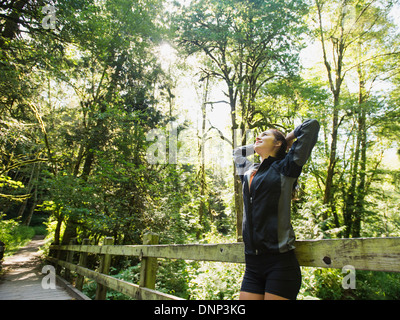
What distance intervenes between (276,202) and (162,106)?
1279 cm

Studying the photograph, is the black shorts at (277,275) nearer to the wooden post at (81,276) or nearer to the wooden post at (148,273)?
the wooden post at (148,273)

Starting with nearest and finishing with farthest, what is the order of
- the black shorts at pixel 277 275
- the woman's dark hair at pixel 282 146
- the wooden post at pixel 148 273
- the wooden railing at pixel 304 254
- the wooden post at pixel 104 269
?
1. the wooden railing at pixel 304 254
2. the black shorts at pixel 277 275
3. the woman's dark hair at pixel 282 146
4. the wooden post at pixel 148 273
5. the wooden post at pixel 104 269

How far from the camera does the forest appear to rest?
22.3ft

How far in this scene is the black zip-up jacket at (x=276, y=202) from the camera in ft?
5.36

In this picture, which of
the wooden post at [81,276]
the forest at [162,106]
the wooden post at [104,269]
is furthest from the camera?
the forest at [162,106]

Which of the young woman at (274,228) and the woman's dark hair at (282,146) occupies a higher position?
the woman's dark hair at (282,146)

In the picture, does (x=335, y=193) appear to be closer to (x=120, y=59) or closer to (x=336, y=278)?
(x=336, y=278)

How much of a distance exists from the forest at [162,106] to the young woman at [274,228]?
4.47m

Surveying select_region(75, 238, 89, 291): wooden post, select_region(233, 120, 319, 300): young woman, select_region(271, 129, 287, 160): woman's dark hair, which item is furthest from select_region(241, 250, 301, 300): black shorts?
select_region(75, 238, 89, 291): wooden post

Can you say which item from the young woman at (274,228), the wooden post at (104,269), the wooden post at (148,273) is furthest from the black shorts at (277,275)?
the wooden post at (104,269)

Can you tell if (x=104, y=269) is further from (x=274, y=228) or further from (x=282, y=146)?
(x=282, y=146)

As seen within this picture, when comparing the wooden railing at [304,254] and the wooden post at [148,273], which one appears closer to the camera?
the wooden railing at [304,254]

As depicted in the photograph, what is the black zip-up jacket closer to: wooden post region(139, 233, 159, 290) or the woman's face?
the woman's face

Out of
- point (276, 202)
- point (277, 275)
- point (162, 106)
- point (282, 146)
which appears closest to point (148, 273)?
point (277, 275)
